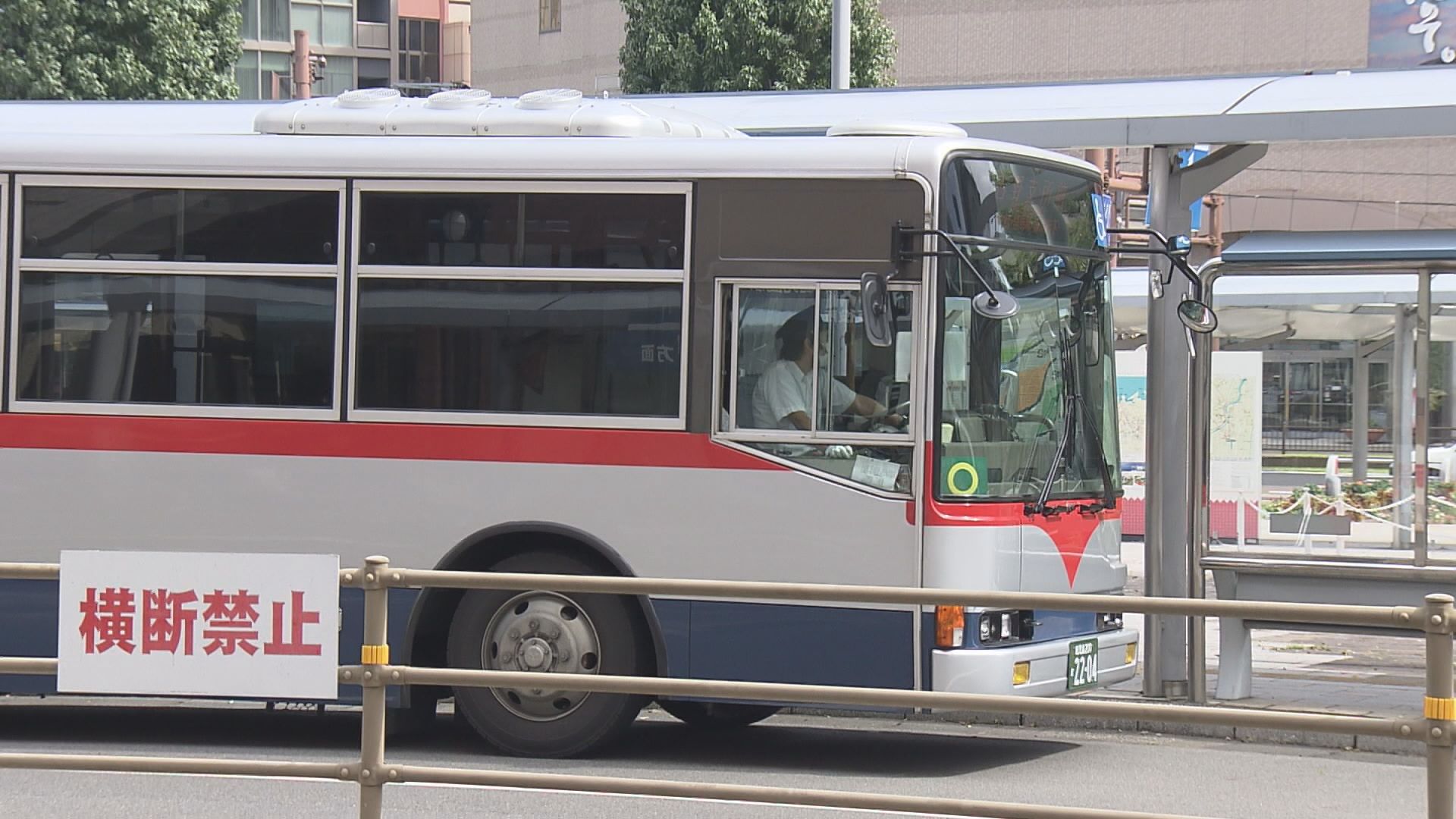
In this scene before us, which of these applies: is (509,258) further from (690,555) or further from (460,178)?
(690,555)

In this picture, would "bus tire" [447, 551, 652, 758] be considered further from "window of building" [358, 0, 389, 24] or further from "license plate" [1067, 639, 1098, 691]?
"window of building" [358, 0, 389, 24]

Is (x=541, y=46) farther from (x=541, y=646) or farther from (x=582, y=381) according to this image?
(x=541, y=646)

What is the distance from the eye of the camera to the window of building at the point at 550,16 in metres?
59.9

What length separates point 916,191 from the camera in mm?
8688

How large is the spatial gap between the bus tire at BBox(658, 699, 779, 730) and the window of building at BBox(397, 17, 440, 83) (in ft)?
196

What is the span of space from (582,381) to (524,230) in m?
0.77

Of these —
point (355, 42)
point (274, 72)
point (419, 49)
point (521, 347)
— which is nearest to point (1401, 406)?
point (521, 347)

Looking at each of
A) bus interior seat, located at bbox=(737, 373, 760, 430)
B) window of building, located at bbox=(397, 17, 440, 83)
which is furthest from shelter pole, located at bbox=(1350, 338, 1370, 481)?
window of building, located at bbox=(397, 17, 440, 83)

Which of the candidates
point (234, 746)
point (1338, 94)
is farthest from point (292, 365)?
point (1338, 94)

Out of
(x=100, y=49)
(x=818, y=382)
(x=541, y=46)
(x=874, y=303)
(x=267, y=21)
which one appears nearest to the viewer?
(x=874, y=303)

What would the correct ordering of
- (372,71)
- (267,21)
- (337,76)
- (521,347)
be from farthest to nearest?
1. (372,71)
2. (337,76)
3. (267,21)
4. (521,347)

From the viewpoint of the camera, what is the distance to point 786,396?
881 centimetres

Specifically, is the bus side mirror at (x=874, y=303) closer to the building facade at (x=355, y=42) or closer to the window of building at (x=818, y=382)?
the window of building at (x=818, y=382)

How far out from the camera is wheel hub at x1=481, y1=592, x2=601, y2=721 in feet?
29.2
